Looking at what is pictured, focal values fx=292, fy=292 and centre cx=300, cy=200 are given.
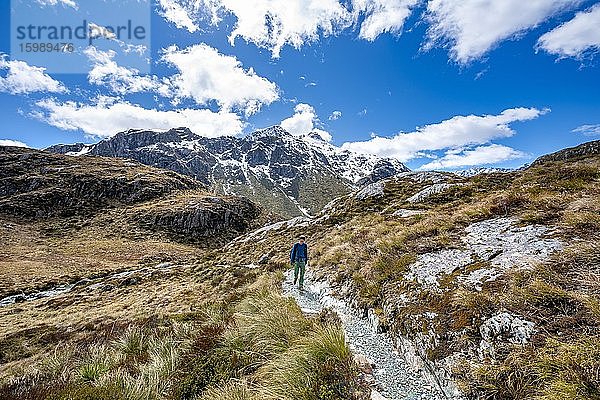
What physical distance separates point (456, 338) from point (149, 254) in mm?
71740

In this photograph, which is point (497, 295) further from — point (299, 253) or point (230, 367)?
point (299, 253)

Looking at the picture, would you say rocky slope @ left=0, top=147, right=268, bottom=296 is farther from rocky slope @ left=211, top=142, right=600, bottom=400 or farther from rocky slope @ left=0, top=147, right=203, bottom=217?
rocky slope @ left=211, top=142, right=600, bottom=400

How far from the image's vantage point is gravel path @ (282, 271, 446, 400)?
5059mm

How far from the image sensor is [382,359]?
245 inches

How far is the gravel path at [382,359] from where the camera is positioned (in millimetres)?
5059

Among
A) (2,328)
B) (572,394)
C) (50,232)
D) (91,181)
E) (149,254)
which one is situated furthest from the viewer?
(91,181)

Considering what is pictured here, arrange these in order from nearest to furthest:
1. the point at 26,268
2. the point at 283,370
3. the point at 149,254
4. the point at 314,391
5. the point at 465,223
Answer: the point at 314,391 < the point at 283,370 < the point at 465,223 < the point at 26,268 < the point at 149,254

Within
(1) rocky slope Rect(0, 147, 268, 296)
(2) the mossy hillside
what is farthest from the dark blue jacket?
(1) rocky slope Rect(0, 147, 268, 296)

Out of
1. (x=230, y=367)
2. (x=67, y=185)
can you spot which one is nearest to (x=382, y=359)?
(x=230, y=367)

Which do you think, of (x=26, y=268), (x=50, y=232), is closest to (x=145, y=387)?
(x=26, y=268)

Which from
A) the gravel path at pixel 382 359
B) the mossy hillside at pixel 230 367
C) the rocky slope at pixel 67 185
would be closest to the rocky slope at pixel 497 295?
the gravel path at pixel 382 359

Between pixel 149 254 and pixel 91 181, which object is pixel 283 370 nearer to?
pixel 149 254

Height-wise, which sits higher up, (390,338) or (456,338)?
(456,338)

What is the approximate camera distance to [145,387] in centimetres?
640
